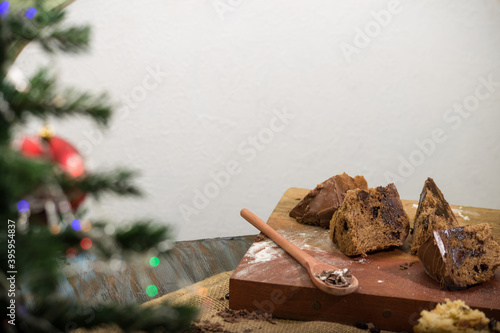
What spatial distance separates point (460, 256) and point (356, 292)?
0.34 meters

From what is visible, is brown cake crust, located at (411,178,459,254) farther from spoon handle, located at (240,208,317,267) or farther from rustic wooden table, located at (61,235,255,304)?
rustic wooden table, located at (61,235,255,304)

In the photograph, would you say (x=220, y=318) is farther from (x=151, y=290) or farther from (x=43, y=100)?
(x=43, y=100)

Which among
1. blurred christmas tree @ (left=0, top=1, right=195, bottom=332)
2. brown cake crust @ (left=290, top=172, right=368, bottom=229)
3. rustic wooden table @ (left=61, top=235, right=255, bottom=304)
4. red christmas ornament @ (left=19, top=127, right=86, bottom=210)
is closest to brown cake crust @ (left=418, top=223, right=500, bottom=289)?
brown cake crust @ (left=290, top=172, right=368, bottom=229)

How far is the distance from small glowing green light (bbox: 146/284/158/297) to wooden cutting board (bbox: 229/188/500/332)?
295mm

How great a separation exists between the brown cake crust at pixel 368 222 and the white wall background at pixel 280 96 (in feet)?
4.82

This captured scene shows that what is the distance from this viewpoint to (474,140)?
3254mm

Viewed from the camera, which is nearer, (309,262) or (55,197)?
(55,197)

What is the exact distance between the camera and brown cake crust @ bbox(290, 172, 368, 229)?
74.2 inches

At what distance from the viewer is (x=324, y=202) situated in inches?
75.1

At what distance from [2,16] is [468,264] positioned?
1376mm

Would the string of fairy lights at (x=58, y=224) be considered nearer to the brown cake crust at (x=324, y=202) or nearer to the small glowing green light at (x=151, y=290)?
the small glowing green light at (x=151, y=290)

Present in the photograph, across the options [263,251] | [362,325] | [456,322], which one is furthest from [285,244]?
[456,322]

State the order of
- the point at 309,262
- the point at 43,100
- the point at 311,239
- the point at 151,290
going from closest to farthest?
the point at 43,100, the point at 309,262, the point at 151,290, the point at 311,239

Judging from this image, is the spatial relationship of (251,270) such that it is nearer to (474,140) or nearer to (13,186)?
(13,186)
